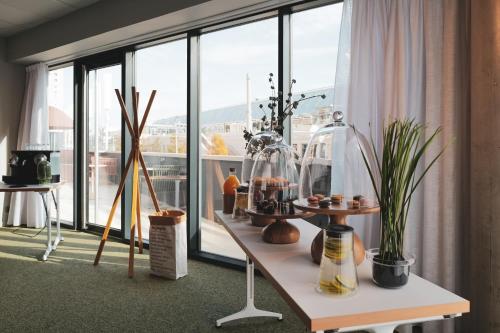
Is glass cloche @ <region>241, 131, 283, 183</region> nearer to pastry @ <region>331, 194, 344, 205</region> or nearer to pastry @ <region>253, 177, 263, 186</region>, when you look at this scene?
Result: pastry @ <region>253, 177, 263, 186</region>

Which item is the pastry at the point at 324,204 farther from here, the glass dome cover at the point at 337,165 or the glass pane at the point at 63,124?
the glass pane at the point at 63,124

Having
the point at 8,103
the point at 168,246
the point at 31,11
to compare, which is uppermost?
the point at 31,11

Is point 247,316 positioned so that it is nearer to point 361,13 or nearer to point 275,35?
point 361,13

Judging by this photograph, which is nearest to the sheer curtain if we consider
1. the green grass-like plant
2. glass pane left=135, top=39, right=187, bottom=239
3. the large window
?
the large window

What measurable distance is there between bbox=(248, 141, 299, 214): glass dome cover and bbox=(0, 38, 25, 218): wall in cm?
485

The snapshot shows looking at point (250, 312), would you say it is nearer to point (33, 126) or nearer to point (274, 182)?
point (274, 182)

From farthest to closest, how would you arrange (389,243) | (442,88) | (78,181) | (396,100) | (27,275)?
1. (78,181)
2. (27,275)
3. (396,100)
4. (442,88)
5. (389,243)

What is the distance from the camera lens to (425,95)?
2363 mm

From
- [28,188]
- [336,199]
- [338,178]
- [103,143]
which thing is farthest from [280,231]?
[103,143]

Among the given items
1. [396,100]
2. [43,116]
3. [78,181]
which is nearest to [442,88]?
[396,100]

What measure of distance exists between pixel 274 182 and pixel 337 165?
0.28m

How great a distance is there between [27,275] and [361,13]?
3.38 metres

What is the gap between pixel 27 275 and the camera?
336 cm

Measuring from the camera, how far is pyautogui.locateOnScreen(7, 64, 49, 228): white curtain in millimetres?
5203
